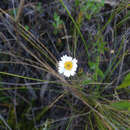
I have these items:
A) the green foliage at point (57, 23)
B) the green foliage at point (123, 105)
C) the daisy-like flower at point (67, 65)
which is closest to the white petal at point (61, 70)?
the daisy-like flower at point (67, 65)

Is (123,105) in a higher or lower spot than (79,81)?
lower

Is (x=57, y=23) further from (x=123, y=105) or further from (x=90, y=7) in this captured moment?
(x=123, y=105)

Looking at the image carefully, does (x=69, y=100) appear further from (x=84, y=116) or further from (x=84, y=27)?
(x=84, y=27)

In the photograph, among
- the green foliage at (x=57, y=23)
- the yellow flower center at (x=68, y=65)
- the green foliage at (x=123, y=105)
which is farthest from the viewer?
the green foliage at (x=57, y=23)

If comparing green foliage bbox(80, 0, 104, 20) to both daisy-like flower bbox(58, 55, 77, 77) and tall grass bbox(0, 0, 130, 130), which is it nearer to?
tall grass bbox(0, 0, 130, 130)

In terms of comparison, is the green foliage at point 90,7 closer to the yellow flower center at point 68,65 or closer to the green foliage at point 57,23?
the green foliage at point 57,23

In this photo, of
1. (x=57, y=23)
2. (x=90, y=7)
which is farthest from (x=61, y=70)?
(x=90, y=7)
